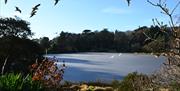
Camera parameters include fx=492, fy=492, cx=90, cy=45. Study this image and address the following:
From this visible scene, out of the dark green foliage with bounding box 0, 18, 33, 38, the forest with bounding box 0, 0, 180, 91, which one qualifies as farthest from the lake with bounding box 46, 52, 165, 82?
the dark green foliage with bounding box 0, 18, 33, 38

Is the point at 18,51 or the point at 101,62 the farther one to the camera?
the point at 101,62

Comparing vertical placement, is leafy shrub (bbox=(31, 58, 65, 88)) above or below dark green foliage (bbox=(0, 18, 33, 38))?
below

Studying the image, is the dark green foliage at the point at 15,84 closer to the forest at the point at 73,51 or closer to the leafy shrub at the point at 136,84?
the forest at the point at 73,51

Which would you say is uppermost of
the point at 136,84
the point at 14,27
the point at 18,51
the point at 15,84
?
the point at 14,27

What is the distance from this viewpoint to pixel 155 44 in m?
8.84

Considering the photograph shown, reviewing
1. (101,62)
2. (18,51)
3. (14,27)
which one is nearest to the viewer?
(18,51)

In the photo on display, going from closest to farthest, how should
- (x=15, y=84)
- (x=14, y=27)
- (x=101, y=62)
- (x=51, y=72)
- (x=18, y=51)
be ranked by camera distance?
(x=15, y=84) → (x=51, y=72) → (x=18, y=51) → (x=14, y=27) → (x=101, y=62)

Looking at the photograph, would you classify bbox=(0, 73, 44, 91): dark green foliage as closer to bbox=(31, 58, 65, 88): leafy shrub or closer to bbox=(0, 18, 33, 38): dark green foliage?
bbox=(31, 58, 65, 88): leafy shrub

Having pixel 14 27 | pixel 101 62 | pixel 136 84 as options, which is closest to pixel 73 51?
pixel 101 62

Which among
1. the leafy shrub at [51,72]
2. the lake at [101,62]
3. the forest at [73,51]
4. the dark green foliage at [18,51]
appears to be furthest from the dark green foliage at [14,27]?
the leafy shrub at [51,72]

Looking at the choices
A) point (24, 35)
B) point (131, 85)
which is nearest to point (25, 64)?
point (24, 35)

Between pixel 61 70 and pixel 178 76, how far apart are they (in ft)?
17.8

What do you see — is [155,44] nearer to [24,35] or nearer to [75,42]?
[24,35]

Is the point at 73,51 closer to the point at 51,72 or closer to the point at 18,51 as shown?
the point at 18,51
